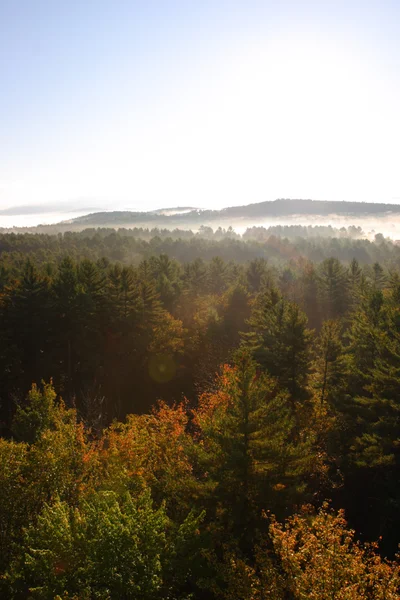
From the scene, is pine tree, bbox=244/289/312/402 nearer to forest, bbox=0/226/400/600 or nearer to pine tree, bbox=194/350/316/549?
forest, bbox=0/226/400/600

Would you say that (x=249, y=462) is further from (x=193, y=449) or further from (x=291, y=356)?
(x=291, y=356)

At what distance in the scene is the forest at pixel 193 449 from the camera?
439 inches

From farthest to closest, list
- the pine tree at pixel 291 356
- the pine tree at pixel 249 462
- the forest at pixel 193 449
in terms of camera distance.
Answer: the pine tree at pixel 291 356 < the pine tree at pixel 249 462 < the forest at pixel 193 449

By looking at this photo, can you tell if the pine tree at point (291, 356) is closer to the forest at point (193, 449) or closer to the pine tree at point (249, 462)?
the forest at point (193, 449)

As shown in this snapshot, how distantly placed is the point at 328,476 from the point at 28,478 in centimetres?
1808

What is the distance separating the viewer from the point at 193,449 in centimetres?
1727

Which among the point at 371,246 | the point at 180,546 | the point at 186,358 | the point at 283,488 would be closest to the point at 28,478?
the point at 180,546

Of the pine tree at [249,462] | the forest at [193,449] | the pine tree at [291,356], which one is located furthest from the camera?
the pine tree at [291,356]

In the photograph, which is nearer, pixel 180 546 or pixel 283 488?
pixel 180 546

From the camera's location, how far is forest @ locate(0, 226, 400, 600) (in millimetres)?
11141

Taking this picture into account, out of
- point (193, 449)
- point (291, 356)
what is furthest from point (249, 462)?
point (291, 356)

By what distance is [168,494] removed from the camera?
17.5 meters

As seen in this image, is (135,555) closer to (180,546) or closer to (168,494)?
(180,546)

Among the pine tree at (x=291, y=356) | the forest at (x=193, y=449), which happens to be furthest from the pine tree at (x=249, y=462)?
the pine tree at (x=291, y=356)
